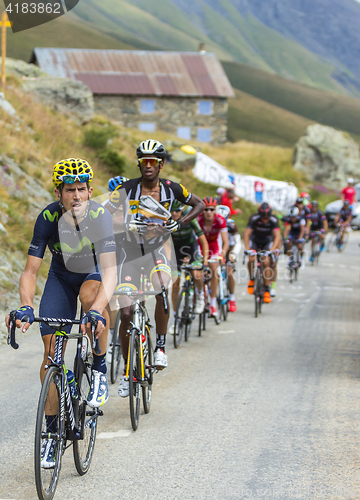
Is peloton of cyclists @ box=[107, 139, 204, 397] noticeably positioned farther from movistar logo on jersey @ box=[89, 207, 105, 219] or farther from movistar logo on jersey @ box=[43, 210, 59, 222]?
movistar logo on jersey @ box=[43, 210, 59, 222]

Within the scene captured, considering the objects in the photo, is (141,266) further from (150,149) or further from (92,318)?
(92,318)

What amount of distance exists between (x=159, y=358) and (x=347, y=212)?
2044 cm

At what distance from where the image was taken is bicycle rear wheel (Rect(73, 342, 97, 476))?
14.3 ft

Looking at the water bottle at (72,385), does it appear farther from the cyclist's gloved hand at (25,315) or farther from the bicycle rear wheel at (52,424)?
the cyclist's gloved hand at (25,315)

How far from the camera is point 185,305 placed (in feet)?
30.8

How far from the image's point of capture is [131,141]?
3281cm

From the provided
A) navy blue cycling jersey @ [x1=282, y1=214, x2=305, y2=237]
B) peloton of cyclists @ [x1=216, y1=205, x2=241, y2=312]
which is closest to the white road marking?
peloton of cyclists @ [x1=216, y1=205, x2=241, y2=312]

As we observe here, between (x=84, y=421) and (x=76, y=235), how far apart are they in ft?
4.18

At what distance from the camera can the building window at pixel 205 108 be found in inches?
2186

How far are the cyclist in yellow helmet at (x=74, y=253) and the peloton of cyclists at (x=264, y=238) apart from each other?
25.3 feet

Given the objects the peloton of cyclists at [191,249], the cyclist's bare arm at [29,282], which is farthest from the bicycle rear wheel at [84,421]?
the peloton of cyclists at [191,249]

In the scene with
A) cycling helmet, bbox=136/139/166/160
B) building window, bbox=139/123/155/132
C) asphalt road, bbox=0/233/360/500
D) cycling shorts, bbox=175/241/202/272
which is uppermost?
building window, bbox=139/123/155/132

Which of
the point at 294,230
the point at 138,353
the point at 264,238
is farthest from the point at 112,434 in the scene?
the point at 294,230

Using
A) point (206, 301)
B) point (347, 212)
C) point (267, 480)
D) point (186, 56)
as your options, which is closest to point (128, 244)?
point (267, 480)
